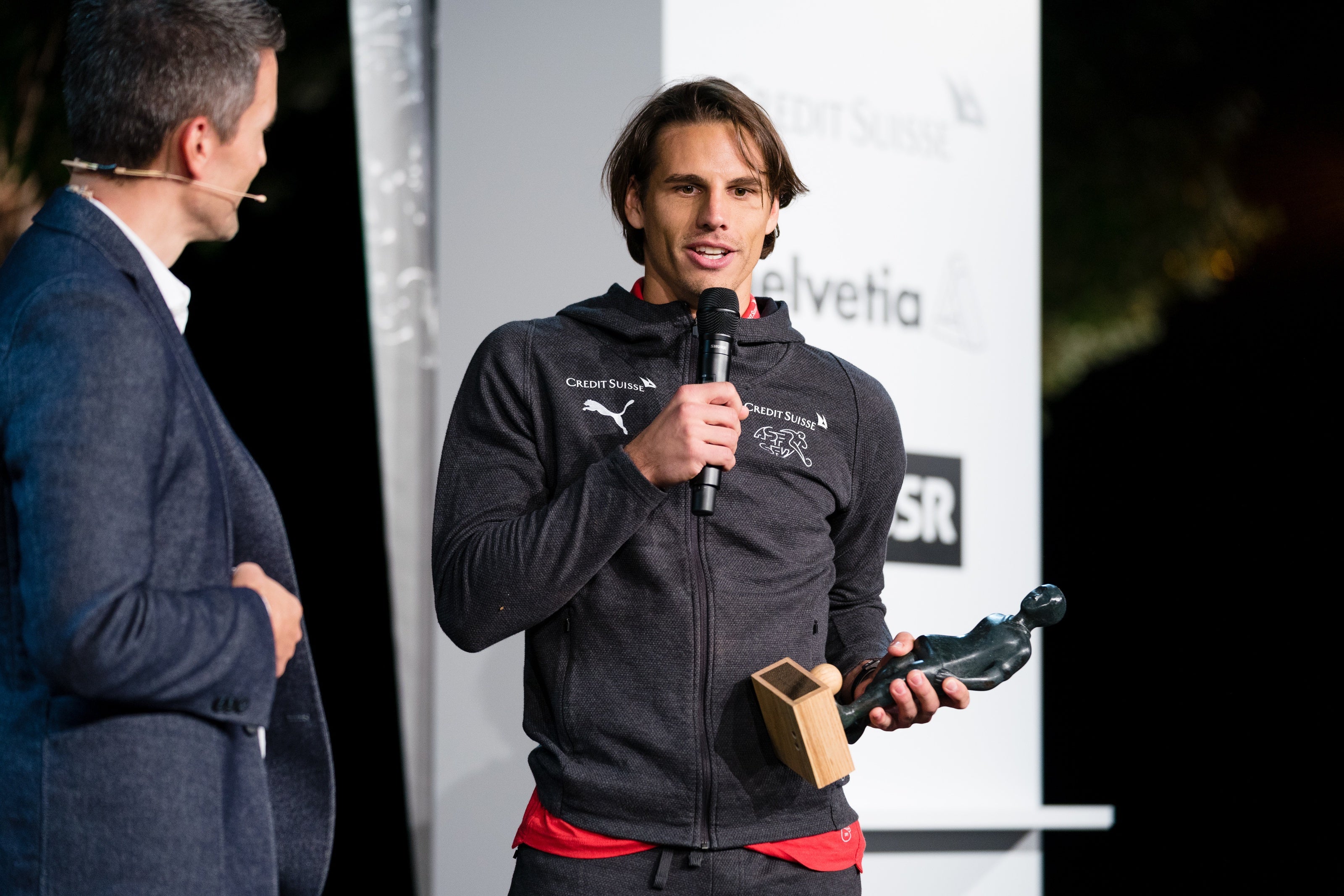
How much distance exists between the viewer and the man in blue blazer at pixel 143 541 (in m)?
1.14

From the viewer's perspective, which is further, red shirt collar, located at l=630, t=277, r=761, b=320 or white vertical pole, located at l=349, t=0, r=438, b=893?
white vertical pole, located at l=349, t=0, r=438, b=893

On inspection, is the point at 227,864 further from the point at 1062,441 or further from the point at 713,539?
the point at 1062,441

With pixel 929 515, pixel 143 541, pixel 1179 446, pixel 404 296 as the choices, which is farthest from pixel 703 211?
pixel 1179 446

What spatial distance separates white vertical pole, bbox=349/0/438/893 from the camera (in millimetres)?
3119

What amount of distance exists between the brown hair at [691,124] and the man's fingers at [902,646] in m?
0.65

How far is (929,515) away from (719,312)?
4.22 ft

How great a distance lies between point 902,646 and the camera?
5.74 feet

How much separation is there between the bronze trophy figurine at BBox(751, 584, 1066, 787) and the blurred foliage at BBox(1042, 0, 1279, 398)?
17.8 ft

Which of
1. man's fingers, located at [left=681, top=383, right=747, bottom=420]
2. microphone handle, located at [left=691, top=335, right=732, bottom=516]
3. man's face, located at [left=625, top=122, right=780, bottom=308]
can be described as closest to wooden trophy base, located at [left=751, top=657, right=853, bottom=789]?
microphone handle, located at [left=691, top=335, right=732, bottom=516]

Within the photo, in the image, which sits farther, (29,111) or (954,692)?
(29,111)

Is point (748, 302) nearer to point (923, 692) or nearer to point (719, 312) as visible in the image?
point (719, 312)

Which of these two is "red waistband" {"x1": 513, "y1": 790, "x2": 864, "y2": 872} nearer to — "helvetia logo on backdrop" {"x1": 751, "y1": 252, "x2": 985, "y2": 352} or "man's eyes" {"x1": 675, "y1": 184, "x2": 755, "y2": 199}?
"man's eyes" {"x1": 675, "y1": 184, "x2": 755, "y2": 199}

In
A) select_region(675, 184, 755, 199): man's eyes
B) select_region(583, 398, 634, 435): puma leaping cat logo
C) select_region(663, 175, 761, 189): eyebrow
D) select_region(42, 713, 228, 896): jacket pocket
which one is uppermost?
select_region(663, 175, 761, 189): eyebrow

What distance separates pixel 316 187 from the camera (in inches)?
189
